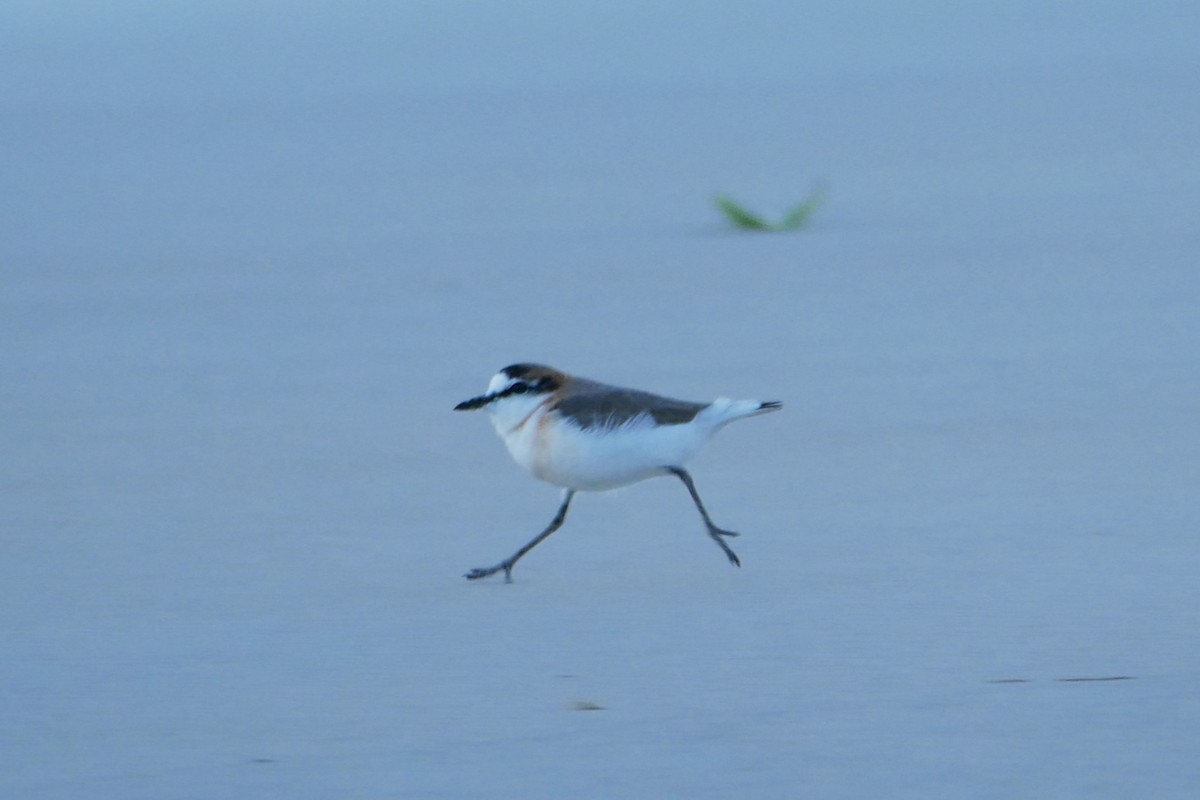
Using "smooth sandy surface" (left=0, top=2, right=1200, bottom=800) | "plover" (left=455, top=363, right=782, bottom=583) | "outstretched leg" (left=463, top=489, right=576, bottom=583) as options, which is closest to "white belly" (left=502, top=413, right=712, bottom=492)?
"plover" (left=455, top=363, right=782, bottom=583)

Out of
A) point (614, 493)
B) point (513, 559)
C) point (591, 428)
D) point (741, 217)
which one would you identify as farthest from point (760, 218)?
point (591, 428)

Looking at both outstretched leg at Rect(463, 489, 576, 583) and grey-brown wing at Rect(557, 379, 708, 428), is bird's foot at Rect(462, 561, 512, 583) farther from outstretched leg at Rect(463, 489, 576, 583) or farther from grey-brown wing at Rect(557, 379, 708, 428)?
grey-brown wing at Rect(557, 379, 708, 428)

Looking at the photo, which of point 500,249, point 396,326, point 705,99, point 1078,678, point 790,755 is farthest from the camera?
point 705,99

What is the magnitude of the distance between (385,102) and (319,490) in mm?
14631

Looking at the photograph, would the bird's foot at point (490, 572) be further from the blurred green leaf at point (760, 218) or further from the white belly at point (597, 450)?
the blurred green leaf at point (760, 218)

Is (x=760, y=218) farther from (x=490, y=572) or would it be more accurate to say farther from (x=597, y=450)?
(x=597, y=450)

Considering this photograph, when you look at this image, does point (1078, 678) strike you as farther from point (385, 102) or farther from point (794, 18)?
point (794, 18)

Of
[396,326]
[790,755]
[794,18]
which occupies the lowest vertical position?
[790,755]

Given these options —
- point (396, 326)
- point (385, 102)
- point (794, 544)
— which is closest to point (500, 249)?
point (396, 326)

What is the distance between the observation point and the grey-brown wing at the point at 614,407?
5.63 metres

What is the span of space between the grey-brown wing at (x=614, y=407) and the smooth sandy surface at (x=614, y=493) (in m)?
0.49

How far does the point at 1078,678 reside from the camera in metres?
4.86

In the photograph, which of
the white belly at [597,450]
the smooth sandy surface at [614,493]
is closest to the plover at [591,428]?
the white belly at [597,450]

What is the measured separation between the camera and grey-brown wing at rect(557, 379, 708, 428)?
222 inches
